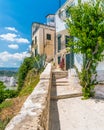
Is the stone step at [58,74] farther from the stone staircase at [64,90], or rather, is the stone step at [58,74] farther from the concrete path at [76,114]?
the concrete path at [76,114]

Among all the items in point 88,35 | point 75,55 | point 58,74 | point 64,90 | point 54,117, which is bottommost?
point 54,117

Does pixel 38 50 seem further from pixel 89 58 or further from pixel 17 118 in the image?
pixel 17 118

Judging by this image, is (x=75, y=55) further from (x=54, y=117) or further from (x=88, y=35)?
(x=54, y=117)

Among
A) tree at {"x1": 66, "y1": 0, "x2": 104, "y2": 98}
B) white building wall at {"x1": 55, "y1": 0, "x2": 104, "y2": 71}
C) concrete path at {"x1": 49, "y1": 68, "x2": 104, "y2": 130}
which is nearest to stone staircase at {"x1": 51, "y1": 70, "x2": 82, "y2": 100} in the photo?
concrete path at {"x1": 49, "y1": 68, "x2": 104, "y2": 130}

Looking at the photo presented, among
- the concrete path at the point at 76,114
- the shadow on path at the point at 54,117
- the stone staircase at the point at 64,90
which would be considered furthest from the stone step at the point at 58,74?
the shadow on path at the point at 54,117

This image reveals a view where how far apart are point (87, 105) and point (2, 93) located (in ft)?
49.9

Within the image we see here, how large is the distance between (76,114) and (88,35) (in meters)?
4.35

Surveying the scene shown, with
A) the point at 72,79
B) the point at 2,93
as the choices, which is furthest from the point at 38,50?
the point at 72,79

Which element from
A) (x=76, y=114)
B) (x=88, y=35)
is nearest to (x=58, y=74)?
(x=88, y=35)

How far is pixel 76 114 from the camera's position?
8.25 metres

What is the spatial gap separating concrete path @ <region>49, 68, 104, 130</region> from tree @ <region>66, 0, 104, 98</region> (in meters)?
1.18

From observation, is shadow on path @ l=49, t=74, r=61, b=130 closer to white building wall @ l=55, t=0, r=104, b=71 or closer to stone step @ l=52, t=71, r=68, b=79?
stone step @ l=52, t=71, r=68, b=79

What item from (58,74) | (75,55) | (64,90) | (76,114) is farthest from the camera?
(75,55)

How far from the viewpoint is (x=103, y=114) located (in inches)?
332
